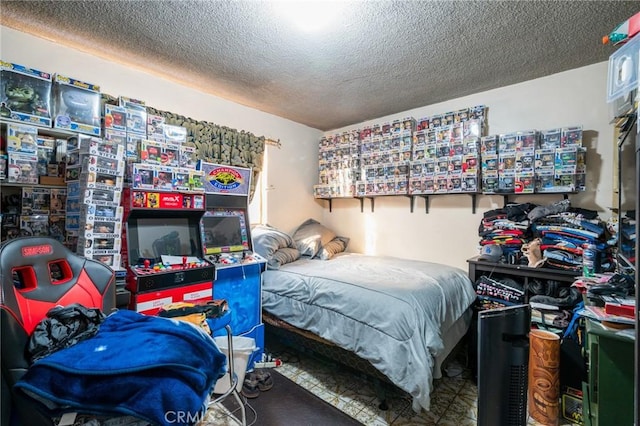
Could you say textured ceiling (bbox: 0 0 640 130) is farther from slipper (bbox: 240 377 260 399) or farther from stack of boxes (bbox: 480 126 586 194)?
slipper (bbox: 240 377 260 399)

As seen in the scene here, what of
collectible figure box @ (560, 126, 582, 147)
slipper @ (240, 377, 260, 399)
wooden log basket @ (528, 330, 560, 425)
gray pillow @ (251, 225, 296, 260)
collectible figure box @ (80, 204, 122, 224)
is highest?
collectible figure box @ (560, 126, 582, 147)

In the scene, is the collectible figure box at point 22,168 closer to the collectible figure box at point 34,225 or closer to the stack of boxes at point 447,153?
the collectible figure box at point 34,225

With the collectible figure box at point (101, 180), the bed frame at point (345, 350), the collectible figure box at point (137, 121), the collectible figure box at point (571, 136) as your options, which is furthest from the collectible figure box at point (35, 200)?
the collectible figure box at point (571, 136)

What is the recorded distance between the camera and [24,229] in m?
1.89

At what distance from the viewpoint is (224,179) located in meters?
2.58

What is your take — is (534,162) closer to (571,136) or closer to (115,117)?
(571,136)

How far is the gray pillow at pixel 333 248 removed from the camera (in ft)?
11.3

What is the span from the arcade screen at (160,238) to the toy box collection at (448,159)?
2.12 meters

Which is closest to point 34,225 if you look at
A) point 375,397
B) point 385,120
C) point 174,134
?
point 174,134

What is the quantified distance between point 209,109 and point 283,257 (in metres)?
1.78

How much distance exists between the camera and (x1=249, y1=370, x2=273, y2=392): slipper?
225 cm

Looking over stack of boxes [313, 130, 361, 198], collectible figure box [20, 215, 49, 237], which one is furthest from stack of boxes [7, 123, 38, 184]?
stack of boxes [313, 130, 361, 198]

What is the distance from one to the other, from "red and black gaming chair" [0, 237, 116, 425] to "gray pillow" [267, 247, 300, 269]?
1518 mm

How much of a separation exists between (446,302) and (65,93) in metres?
3.20
